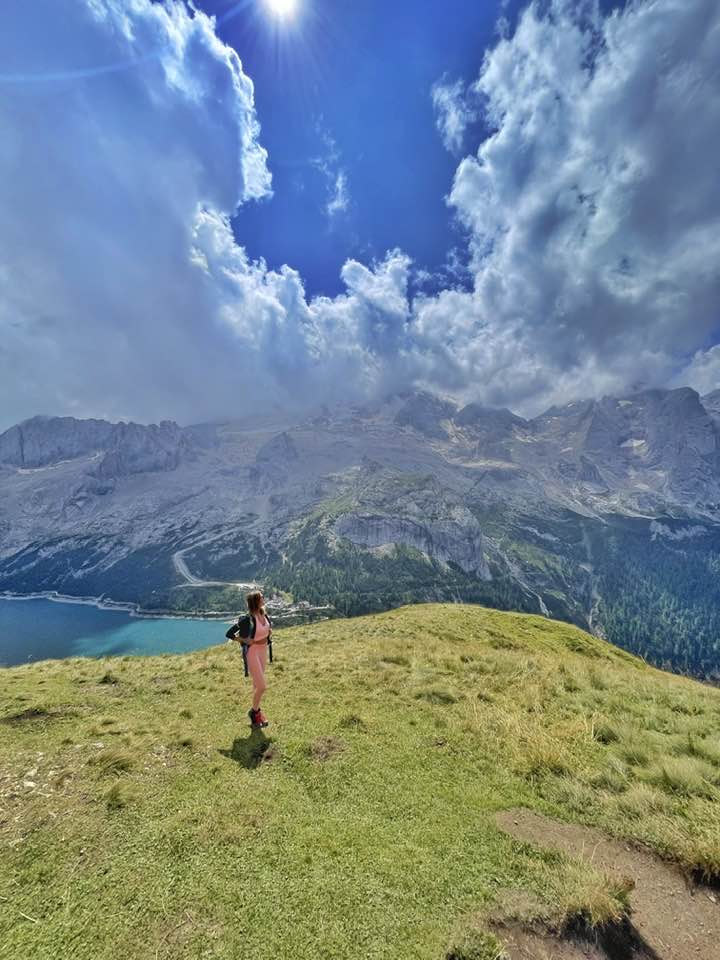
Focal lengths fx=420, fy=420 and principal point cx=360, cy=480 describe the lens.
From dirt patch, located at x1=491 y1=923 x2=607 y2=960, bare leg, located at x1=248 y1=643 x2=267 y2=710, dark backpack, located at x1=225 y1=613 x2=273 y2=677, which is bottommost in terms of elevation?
dirt patch, located at x1=491 y1=923 x2=607 y2=960

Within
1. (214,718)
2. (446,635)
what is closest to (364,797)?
(214,718)

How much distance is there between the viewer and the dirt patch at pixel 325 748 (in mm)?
11336

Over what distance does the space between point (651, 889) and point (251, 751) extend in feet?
30.3

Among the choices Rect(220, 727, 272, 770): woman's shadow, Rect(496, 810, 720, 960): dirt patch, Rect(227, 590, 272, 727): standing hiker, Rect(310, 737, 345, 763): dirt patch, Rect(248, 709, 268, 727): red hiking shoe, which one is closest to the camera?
Rect(496, 810, 720, 960): dirt patch

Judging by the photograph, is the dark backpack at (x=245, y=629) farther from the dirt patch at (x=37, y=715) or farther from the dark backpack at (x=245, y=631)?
the dirt patch at (x=37, y=715)

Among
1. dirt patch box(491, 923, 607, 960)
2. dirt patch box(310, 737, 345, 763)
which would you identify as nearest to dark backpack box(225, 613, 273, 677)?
dirt patch box(310, 737, 345, 763)

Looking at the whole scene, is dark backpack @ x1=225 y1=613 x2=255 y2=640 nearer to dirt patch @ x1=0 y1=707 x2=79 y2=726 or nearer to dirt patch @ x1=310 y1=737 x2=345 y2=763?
dirt patch @ x1=310 y1=737 x2=345 y2=763

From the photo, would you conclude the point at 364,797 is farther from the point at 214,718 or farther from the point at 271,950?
the point at 214,718

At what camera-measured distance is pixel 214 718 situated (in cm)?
1466

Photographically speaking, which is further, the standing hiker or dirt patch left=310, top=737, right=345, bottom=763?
the standing hiker

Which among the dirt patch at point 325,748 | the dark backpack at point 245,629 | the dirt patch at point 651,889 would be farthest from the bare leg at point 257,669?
the dirt patch at point 651,889

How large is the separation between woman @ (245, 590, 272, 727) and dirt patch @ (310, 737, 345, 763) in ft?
7.78

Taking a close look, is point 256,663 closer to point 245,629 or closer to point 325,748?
point 245,629

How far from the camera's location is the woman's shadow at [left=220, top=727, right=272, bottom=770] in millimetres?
11088
